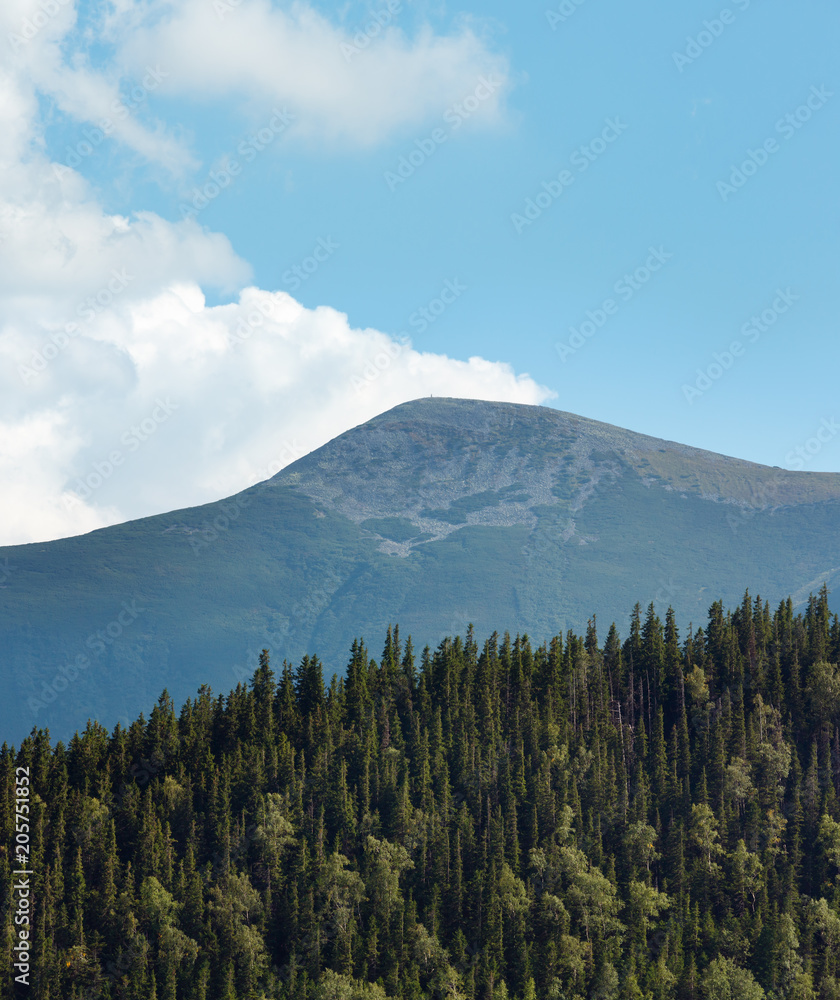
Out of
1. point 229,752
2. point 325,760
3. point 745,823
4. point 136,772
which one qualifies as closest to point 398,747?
point 325,760

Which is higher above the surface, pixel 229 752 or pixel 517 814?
pixel 229 752

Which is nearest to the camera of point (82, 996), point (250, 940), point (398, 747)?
point (82, 996)

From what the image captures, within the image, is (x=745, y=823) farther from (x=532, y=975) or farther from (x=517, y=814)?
(x=532, y=975)

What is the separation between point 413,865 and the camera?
17350 centimetres

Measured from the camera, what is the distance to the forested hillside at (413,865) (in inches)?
6053

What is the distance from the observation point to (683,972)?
15900 centimetres

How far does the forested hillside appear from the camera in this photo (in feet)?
504

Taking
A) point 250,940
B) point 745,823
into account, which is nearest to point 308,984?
point 250,940

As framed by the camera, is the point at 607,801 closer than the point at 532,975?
No

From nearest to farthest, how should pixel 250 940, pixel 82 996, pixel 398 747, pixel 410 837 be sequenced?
1. pixel 82 996
2. pixel 250 940
3. pixel 410 837
4. pixel 398 747

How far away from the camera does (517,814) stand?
184 metres

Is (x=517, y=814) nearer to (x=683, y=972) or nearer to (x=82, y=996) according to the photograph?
(x=683, y=972)

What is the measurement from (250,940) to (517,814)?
49455 millimetres

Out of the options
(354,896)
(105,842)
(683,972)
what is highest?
(105,842)
